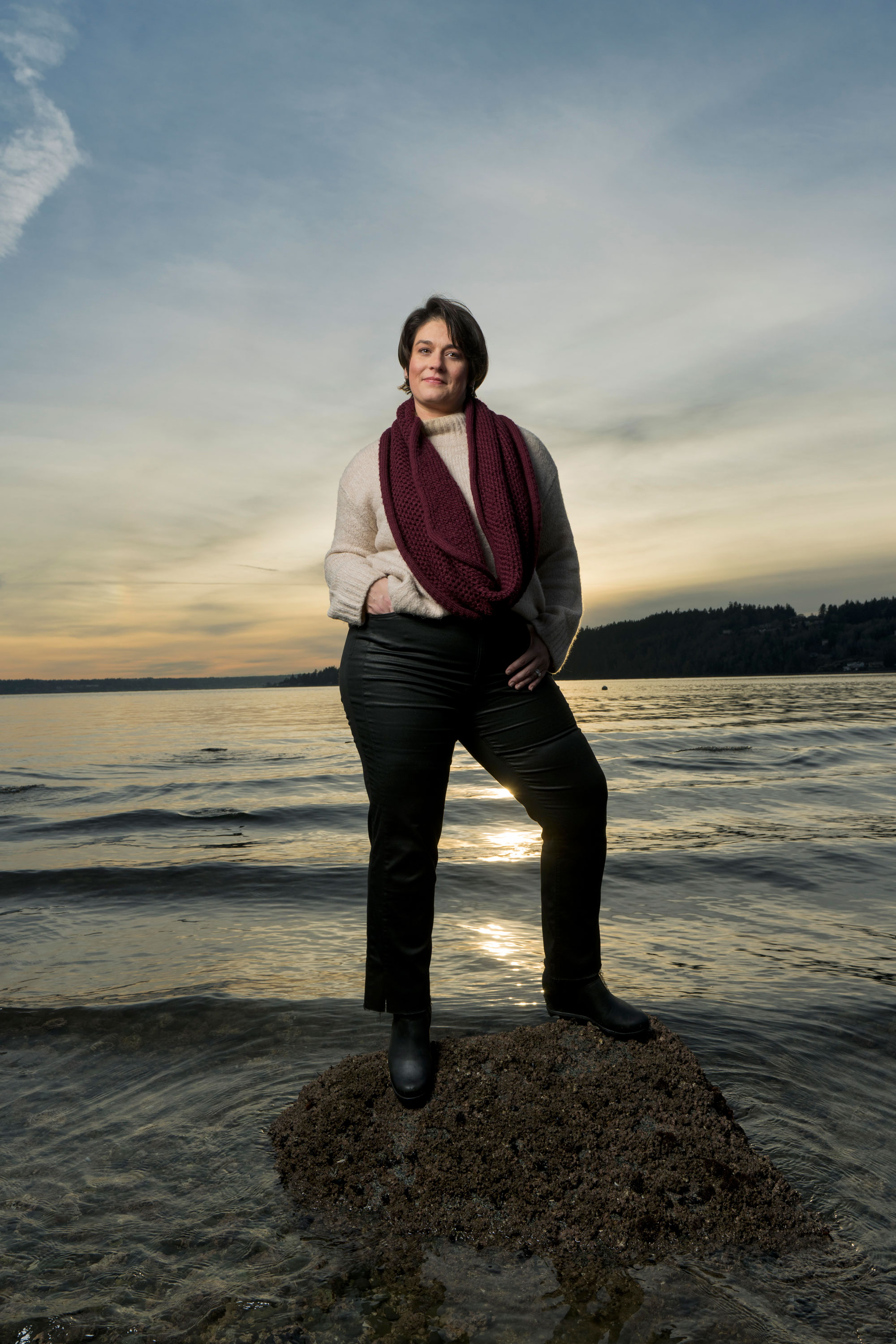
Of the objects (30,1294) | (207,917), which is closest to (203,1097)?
(30,1294)

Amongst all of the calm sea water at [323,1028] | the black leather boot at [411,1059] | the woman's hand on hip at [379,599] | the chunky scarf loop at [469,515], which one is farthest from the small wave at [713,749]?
the woman's hand on hip at [379,599]

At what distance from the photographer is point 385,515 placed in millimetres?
2725

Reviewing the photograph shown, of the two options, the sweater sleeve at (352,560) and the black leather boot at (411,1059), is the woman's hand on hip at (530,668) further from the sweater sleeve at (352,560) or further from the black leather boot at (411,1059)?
the black leather boot at (411,1059)

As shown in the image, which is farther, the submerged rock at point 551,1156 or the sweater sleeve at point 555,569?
the sweater sleeve at point 555,569

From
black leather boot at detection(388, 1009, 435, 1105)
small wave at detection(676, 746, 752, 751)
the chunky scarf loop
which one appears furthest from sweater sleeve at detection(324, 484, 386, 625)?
small wave at detection(676, 746, 752, 751)

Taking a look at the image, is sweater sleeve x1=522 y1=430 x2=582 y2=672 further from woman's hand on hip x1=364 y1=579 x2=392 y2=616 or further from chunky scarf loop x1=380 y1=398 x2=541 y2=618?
woman's hand on hip x1=364 y1=579 x2=392 y2=616

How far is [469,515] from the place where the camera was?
268 centimetres

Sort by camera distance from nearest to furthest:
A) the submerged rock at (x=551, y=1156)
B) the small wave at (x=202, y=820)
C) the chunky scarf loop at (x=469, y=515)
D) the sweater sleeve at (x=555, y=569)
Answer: the submerged rock at (x=551, y=1156)
the chunky scarf loop at (x=469, y=515)
the sweater sleeve at (x=555, y=569)
the small wave at (x=202, y=820)

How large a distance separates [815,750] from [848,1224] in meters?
20.8

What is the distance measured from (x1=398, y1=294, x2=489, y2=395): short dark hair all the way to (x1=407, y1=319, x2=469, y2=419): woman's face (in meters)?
0.02

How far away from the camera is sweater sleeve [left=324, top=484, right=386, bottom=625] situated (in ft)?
9.00

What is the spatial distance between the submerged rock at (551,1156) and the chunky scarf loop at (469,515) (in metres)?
1.64

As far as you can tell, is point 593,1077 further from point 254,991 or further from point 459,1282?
point 254,991

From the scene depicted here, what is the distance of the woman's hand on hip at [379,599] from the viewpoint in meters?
2.71
